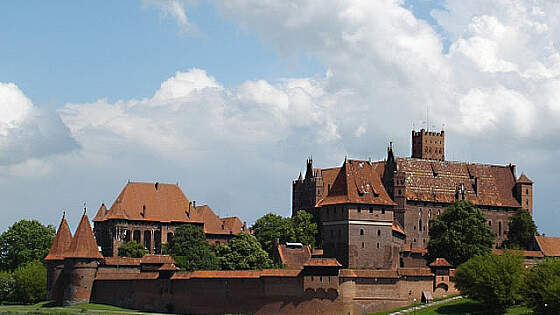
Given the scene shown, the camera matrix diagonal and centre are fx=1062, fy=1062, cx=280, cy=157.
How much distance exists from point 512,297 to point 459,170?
44630 millimetres

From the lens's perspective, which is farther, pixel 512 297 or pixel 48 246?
pixel 48 246

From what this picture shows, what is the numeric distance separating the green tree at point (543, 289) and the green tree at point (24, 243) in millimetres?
64553

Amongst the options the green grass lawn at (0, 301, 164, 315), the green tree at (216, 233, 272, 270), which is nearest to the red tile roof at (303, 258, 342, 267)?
the green tree at (216, 233, 272, 270)

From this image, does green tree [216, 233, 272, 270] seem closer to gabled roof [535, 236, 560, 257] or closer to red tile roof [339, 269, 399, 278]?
red tile roof [339, 269, 399, 278]

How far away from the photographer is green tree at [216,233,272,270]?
347 ft

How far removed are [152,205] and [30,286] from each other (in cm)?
2188

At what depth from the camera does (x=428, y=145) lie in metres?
153

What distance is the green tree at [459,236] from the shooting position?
105 meters

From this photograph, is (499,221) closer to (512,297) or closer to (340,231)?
(340,231)

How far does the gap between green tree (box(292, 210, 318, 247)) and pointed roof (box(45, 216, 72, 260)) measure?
24.2 meters

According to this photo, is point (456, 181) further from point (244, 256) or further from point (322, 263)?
point (322, 263)

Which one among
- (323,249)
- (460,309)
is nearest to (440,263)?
(460,309)

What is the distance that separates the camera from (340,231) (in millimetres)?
101500

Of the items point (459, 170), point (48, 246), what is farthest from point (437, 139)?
point (48, 246)
